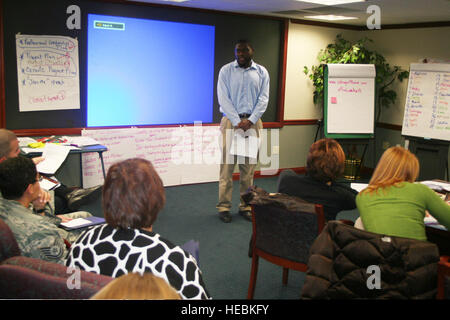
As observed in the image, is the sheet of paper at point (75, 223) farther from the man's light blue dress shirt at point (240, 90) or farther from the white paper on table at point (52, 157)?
the man's light blue dress shirt at point (240, 90)

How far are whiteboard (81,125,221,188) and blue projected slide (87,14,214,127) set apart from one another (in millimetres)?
126

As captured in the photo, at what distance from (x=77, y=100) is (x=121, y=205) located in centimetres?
350

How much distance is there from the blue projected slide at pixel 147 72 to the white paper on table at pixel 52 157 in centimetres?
81

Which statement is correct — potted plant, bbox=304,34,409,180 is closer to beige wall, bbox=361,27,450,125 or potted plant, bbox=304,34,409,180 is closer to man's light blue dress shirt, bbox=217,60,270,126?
beige wall, bbox=361,27,450,125

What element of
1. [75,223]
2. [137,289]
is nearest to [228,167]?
[75,223]

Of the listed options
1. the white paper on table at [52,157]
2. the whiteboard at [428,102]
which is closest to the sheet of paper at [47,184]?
the white paper on table at [52,157]

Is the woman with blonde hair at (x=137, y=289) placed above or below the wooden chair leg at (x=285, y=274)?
above

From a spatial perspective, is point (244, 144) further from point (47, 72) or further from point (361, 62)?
point (361, 62)

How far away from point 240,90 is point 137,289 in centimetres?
378

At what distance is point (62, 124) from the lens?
4.74 m

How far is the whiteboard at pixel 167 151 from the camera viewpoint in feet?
16.4

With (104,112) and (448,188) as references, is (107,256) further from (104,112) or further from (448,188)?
(104,112)

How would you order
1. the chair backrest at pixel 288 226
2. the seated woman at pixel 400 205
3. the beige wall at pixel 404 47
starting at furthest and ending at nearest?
the beige wall at pixel 404 47, the chair backrest at pixel 288 226, the seated woman at pixel 400 205
